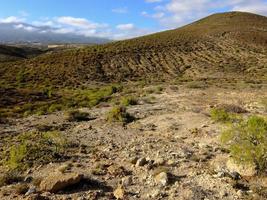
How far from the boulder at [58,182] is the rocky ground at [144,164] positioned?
27 mm

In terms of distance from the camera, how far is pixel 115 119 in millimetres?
20641

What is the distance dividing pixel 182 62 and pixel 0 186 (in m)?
50.7

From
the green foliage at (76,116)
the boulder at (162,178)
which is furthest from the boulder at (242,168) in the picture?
the green foliage at (76,116)

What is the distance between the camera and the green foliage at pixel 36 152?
1287cm

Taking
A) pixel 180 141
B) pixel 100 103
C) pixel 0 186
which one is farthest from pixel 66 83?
pixel 0 186

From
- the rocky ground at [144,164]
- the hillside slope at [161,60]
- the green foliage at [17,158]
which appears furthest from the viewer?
the hillside slope at [161,60]

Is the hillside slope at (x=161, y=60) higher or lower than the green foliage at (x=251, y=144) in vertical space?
lower

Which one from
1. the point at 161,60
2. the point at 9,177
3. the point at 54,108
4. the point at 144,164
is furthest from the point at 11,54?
the point at 144,164

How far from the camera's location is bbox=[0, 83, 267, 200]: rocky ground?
1033cm

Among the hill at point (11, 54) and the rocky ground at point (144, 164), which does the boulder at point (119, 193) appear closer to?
the rocky ground at point (144, 164)

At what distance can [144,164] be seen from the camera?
12453 mm

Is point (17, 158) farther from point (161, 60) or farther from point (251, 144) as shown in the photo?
point (161, 60)

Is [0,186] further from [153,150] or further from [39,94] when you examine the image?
[39,94]

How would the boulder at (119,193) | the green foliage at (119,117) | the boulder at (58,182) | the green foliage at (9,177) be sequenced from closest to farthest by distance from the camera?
the boulder at (119,193), the boulder at (58,182), the green foliage at (9,177), the green foliage at (119,117)
